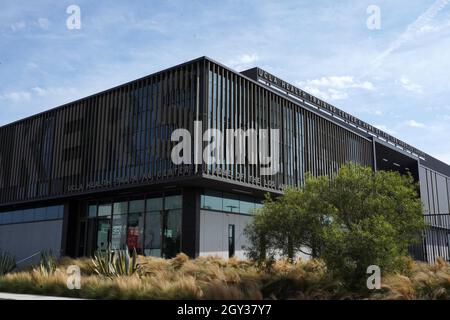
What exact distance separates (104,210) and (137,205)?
3.45m

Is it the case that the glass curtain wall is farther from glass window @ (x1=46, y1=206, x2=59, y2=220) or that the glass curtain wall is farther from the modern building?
glass window @ (x1=46, y1=206, x2=59, y2=220)

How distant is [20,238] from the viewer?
36.7m

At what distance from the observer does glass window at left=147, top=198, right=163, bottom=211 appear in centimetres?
2759

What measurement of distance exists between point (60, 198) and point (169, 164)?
11.8 metres

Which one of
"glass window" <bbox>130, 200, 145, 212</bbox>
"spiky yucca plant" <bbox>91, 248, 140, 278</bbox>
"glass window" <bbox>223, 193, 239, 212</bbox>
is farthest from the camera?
"glass window" <bbox>130, 200, 145, 212</bbox>

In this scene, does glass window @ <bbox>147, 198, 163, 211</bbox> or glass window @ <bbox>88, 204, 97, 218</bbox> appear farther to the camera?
glass window @ <bbox>88, 204, 97, 218</bbox>

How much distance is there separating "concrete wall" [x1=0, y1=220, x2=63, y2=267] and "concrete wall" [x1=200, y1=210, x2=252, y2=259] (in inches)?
495

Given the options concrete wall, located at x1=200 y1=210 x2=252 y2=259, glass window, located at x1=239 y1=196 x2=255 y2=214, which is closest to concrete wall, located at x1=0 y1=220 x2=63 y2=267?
concrete wall, located at x1=200 y1=210 x2=252 y2=259

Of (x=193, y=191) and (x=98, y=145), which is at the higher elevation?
(x=98, y=145)

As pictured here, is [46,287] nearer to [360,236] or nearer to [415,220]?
[360,236]

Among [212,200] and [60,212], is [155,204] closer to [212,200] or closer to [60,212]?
[212,200]

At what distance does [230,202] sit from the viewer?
93.2 ft
